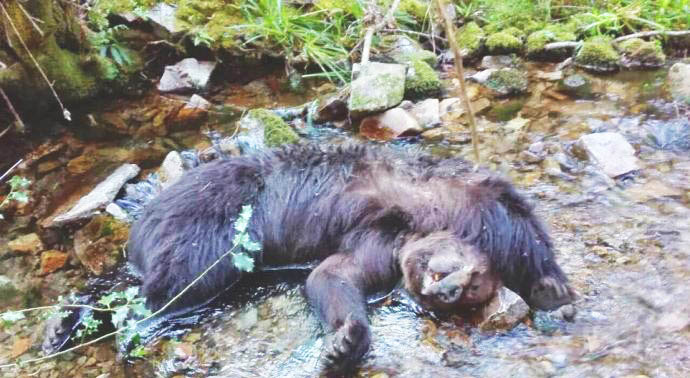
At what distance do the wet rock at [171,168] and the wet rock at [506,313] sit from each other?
8.03 feet

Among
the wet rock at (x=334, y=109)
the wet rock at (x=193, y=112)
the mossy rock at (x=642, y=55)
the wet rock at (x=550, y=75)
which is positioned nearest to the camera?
the wet rock at (x=334, y=109)

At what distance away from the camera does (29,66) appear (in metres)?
4.88

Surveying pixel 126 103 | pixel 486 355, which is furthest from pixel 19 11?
pixel 486 355

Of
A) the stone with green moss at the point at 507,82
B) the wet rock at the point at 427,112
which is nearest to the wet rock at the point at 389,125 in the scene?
the wet rock at the point at 427,112

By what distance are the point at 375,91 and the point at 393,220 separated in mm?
2036

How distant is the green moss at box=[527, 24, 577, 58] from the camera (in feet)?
20.2

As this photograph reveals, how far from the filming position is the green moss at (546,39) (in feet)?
20.2

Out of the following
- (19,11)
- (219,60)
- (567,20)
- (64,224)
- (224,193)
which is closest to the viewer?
(224,193)

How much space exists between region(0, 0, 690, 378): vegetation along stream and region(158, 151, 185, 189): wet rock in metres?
0.02

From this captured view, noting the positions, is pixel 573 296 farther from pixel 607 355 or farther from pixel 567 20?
pixel 567 20

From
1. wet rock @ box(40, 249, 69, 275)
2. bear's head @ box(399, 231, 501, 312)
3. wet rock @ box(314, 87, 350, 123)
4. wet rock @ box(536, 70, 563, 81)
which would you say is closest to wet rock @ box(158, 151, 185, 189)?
wet rock @ box(40, 249, 69, 275)

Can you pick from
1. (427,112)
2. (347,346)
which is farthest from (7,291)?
(427,112)

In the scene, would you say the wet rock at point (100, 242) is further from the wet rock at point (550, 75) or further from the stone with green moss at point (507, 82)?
the wet rock at point (550, 75)

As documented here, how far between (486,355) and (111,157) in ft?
11.0
